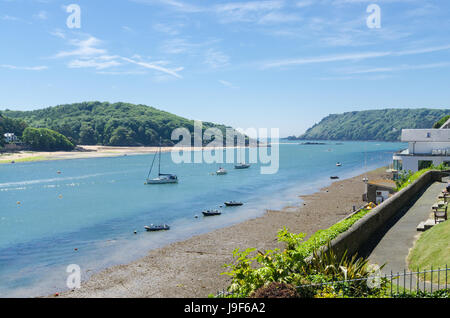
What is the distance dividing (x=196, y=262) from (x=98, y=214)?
28812 millimetres

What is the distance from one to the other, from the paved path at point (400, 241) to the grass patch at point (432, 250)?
1.21ft

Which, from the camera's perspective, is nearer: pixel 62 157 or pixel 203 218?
pixel 203 218

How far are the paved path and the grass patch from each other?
37cm

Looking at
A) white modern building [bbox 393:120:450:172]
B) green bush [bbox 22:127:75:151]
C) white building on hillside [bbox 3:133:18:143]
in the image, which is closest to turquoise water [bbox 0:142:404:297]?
white modern building [bbox 393:120:450:172]

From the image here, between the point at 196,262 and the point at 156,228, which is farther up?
the point at 156,228

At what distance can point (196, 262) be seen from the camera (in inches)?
1280

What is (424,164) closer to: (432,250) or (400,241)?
(400,241)

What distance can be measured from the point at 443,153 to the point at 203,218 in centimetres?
3407

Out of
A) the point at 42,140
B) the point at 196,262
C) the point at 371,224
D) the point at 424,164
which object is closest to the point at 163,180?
the point at 424,164

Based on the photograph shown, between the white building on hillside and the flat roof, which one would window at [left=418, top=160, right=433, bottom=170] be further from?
the white building on hillside

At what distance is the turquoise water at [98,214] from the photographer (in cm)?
3372
